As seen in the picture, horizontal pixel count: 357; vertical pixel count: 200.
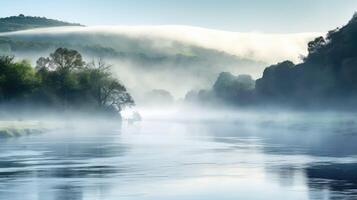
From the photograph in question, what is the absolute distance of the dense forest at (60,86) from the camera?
15062 centimetres

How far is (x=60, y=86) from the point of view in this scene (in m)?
167

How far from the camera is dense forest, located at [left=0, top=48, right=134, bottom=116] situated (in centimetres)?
15062

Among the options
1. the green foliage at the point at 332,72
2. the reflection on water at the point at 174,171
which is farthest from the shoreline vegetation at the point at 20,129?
A: the green foliage at the point at 332,72

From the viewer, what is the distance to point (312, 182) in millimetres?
51000

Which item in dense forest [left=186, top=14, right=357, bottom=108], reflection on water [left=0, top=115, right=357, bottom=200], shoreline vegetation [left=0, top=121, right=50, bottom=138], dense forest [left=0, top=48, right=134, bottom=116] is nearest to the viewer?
reflection on water [left=0, top=115, right=357, bottom=200]

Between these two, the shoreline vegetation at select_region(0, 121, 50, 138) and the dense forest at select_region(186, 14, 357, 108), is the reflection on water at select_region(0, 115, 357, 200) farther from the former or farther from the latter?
the dense forest at select_region(186, 14, 357, 108)

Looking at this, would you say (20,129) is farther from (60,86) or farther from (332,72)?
(332,72)

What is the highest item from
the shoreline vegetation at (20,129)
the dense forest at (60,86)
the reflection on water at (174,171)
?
the dense forest at (60,86)

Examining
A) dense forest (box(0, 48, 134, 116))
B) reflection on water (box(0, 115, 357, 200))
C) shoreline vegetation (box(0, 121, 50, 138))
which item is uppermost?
dense forest (box(0, 48, 134, 116))

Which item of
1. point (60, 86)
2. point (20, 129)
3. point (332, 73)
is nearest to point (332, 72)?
point (332, 73)

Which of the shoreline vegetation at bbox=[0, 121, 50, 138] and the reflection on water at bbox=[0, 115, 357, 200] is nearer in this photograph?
the reflection on water at bbox=[0, 115, 357, 200]

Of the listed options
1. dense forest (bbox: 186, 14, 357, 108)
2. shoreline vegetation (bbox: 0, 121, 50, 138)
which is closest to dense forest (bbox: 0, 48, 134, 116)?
shoreline vegetation (bbox: 0, 121, 50, 138)

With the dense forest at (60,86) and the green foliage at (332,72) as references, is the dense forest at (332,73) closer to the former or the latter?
the green foliage at (332,72)

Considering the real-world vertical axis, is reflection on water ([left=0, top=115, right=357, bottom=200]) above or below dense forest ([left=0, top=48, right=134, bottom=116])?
below
